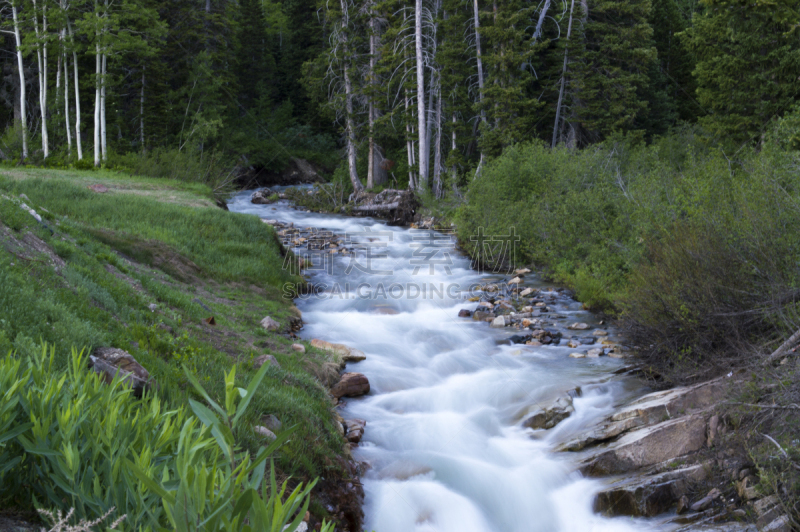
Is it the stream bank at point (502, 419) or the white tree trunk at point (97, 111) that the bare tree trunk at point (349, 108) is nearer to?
the white tree trunk at point (97, 111)

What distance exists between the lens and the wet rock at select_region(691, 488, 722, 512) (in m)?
4.87

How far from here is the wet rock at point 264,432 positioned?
4373 mm

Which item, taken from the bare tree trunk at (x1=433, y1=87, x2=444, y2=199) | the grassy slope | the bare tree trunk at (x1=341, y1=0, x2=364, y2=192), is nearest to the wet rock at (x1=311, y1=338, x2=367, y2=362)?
the grassy slope

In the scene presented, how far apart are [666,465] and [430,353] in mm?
5253

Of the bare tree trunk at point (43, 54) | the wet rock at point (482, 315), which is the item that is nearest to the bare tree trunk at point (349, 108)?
the bare tree trunk at point (43, 54)

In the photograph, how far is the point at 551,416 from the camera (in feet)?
23.7

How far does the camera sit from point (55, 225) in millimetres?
8680

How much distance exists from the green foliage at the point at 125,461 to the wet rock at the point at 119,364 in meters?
1.60

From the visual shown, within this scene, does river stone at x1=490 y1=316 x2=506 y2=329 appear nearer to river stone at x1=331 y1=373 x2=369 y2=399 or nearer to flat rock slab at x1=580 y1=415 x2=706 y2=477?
river stone at x1=331 y1=373 x2=369 y2=399

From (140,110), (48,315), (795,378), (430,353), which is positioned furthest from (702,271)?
(140,110)

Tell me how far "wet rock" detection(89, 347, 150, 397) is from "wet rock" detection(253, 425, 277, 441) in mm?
923

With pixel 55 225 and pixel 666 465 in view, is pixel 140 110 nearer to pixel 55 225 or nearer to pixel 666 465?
pixel 55 225

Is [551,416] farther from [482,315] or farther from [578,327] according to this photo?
[482,315]

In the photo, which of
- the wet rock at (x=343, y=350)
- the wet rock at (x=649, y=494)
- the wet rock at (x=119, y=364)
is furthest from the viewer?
the wet rock at (x=343, y=350)
